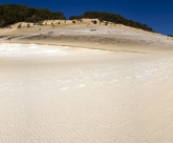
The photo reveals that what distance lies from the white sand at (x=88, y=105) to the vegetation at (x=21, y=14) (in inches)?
1002

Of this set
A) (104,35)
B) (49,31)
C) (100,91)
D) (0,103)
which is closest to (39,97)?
(0,103)

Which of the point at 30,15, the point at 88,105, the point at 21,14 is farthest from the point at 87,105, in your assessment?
the point at 30,15

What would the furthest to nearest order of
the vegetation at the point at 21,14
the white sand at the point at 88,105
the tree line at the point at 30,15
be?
the tree line at the point at 30,15, the vegetation at the point at 21,14, the white sand at the point at 88,105

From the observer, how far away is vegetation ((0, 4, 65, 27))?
127 ft

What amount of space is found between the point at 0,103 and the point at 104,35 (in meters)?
19.2

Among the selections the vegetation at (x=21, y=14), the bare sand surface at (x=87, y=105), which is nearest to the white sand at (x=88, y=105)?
the bare sand surface at (x=87, y=105)

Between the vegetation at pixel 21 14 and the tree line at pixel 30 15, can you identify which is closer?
the vegetation at pixel 21 14

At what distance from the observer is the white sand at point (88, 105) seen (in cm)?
644

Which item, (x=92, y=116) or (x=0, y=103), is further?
(x=0, y=103)

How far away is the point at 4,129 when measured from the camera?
6949 millimetres

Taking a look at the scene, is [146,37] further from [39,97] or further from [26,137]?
[26,137]

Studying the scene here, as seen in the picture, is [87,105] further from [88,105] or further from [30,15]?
[30,15]

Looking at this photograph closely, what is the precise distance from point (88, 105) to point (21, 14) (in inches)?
1303

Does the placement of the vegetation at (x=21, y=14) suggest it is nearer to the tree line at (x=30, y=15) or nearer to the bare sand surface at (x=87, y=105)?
the tree line at (x=30, y=15)
